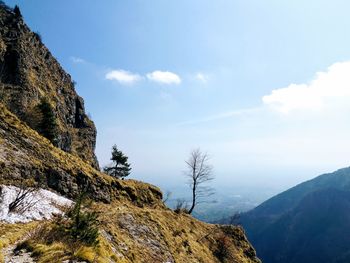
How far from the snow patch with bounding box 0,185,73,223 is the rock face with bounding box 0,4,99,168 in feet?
85.8

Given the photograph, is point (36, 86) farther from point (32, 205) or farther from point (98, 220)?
point (98, 220)

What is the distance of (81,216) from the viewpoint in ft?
55.0

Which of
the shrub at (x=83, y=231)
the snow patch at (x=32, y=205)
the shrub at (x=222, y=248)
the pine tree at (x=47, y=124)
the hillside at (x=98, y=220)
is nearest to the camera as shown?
the hillside at (x=98, y=220)

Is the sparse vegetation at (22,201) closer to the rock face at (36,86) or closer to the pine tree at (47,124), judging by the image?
the pine tree at (47,124)

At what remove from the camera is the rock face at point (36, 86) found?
56.6m

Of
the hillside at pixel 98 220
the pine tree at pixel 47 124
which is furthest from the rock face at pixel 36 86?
the pine tree at pixel 47 124

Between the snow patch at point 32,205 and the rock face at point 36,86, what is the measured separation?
2615 cm

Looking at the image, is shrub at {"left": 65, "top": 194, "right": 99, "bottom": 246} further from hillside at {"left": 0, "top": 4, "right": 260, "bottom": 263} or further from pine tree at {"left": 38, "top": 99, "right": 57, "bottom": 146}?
pine tree at {"left": 38, "top": 99, "right": 57, "bottom": 146}

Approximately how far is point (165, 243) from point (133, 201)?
9.45m

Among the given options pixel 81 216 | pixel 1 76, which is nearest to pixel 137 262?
pixel 81 216

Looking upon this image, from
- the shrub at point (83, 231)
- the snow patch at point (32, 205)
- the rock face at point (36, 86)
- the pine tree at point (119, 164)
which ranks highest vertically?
the rock face at point (36, 86)

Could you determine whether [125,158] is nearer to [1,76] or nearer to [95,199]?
[1,76]

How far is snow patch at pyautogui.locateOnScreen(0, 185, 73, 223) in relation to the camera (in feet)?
59.6

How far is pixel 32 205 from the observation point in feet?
67.1
